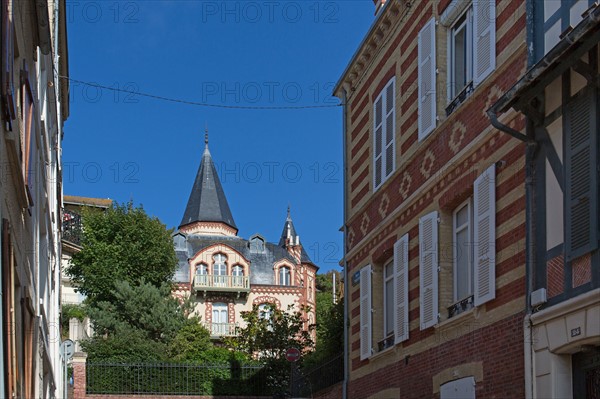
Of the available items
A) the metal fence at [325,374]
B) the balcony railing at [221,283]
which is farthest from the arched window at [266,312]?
the balcony railing at [221,283]

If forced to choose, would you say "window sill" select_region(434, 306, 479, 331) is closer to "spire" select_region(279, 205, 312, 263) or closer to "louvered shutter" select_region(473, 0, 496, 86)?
"louvered shutter" select_region(473, 0, 496, 86)

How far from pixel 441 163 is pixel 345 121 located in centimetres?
651

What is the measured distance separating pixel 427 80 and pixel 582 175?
5.37m

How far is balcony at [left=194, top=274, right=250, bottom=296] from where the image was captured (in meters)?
72.6

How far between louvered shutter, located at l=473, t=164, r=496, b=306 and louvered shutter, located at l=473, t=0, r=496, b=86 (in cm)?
139

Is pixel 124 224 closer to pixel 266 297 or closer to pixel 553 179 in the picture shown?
pixel 266 297

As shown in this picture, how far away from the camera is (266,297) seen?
75188mm

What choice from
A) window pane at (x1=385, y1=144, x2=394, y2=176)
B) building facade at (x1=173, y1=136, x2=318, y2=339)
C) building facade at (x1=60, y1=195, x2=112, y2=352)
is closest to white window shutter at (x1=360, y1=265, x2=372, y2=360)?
window pane at (x1=385, y1=144, x2=394, y2=176)

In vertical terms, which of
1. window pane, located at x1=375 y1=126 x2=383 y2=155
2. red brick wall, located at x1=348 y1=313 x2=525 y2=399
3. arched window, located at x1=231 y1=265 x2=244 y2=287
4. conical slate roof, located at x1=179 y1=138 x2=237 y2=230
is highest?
conical slate roof, located at x1=179 y1=138 x2=237 y2=230

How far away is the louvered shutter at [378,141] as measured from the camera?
1883cm

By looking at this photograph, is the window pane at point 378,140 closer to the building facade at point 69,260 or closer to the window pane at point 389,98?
the window pane at point 389,98

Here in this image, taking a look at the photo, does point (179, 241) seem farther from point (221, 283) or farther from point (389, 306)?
point (389, 306)

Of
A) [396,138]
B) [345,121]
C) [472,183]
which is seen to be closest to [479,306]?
[472,183]

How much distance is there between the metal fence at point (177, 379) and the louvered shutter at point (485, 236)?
1907cm
